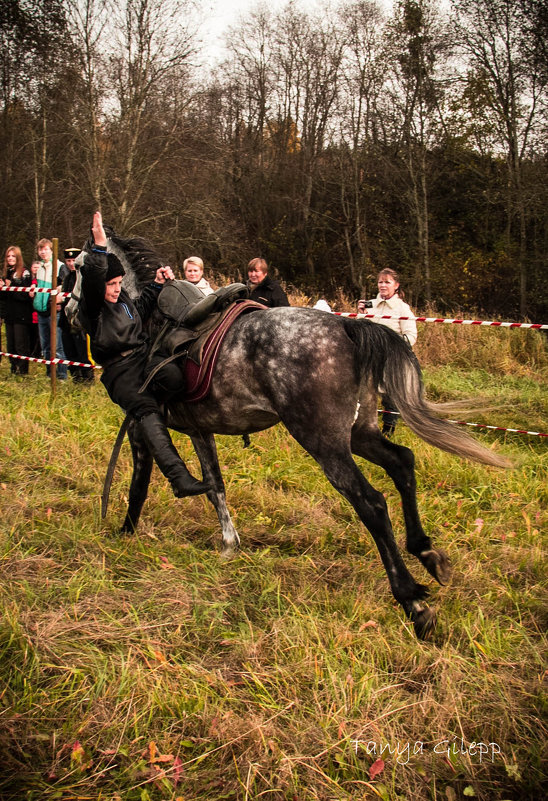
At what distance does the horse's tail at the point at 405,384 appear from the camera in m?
3.26

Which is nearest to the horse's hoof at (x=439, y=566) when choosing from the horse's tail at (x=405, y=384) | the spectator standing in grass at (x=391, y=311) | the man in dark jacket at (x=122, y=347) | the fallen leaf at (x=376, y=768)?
the horse's tail at (x=405, y=384)

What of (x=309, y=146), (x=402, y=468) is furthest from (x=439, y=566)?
(x=309, y=146)

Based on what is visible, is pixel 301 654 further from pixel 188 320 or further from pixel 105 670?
pixel 188 320

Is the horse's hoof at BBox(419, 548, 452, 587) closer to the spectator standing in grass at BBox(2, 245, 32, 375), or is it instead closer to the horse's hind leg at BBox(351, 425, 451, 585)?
the horse's hind leg at BBox(351, 425, 451, 585)

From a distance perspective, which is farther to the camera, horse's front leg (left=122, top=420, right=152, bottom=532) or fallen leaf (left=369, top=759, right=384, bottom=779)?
horse's front leg (left=122, top=420, right=152, bottom=532)

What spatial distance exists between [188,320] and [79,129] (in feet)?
48.2

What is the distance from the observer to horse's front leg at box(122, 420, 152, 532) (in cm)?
395

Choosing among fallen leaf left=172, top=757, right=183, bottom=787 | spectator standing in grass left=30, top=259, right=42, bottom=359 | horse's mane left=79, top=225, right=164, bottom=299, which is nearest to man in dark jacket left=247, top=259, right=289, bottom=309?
horse's mane left=79, top=225, right=164, bottom=299

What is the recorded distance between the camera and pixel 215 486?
157 inches

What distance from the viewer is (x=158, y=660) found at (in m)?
2.68

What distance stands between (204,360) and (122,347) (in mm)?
577

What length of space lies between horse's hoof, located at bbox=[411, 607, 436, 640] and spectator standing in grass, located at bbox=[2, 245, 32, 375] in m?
7.79

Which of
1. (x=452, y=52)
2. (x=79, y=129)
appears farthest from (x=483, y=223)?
(x=79, y=129)

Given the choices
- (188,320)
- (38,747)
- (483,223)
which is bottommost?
(38,747)
